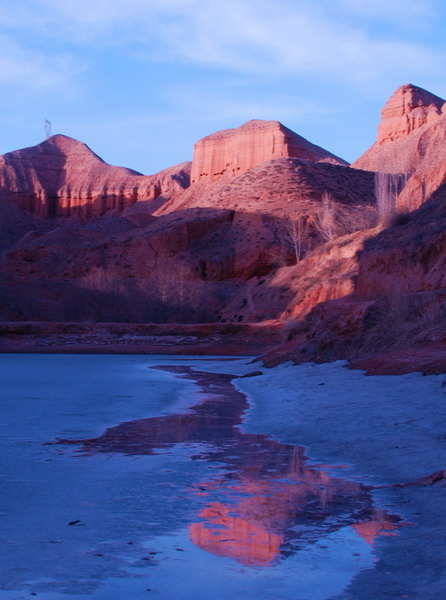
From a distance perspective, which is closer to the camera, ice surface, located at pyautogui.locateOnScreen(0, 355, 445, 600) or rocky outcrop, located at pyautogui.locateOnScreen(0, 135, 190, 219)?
ice surface, located at pyautogui.locateOnScreen(0, 355, 445, 600)

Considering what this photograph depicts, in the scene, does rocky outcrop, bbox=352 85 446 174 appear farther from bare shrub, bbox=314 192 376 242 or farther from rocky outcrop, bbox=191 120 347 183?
bare shrub, bbox=314 192 376 242

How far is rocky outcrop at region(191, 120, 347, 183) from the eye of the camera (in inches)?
4031

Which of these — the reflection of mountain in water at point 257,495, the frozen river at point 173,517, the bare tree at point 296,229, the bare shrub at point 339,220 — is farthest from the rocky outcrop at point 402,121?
the frozen river at point 173,517

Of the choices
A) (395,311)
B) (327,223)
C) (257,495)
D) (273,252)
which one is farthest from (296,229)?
(257,495)

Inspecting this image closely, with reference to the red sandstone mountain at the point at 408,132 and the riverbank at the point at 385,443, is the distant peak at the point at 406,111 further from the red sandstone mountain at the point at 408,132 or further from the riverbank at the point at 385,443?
the riverbank at the point at 385,443

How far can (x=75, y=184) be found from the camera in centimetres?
13062

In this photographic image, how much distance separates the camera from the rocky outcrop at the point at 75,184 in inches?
4872

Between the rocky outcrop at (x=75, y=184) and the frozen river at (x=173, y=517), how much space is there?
111 metres

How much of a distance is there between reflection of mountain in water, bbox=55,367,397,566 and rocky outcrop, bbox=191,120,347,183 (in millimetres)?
93100

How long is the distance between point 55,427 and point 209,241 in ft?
203

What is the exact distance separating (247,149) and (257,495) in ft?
331

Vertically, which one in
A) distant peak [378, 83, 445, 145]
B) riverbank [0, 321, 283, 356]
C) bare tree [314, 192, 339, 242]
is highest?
distant peak [378, 83, 445, 145]

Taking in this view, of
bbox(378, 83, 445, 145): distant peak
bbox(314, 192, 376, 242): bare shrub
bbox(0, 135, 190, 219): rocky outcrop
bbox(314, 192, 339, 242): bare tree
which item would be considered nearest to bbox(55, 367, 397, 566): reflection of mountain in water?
bbox(314, 192, 376, 242): bare shrub

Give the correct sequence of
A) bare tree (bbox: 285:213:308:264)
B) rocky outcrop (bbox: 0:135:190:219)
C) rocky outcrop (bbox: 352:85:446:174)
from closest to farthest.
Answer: bare tree (bbox: 285:213:308:264) → rocky outcrop (bbox: 352:85:446:174) → rocky outcrop (bbox: 0:135:190:219)
